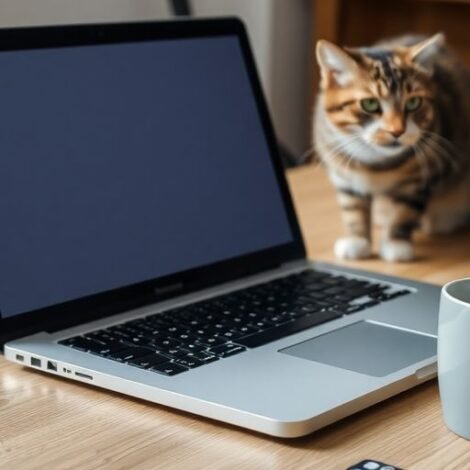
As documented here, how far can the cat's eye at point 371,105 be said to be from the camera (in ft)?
3.78

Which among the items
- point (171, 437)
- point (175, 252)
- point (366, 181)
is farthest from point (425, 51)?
point (171, 437)

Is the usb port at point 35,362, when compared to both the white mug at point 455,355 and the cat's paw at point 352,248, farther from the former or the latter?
the cat's paw at point 352,248

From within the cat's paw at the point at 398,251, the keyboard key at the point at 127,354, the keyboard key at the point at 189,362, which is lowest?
the cat's paw at the point at 398,251

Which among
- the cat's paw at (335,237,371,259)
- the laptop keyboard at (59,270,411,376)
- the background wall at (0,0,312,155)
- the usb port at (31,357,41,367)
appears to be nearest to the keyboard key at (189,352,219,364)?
the laptop keyboard at (59,270,411,376)

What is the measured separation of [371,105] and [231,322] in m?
0.36

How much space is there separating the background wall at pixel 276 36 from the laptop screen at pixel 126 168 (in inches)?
28.0

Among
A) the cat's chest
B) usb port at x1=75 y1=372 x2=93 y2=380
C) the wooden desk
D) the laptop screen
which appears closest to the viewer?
the wooden desk

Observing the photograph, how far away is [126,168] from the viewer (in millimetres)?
1001

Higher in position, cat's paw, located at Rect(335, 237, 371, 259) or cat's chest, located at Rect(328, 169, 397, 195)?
cat's chest, located at Rect(328, 169, 397, 195)

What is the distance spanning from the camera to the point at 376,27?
2162 millimetres

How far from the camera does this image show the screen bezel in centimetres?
90

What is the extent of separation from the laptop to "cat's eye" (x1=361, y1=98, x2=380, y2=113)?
11 cm

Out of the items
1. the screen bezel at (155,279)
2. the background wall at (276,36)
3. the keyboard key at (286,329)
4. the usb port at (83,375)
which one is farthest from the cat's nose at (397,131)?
the background wall at (276,36)

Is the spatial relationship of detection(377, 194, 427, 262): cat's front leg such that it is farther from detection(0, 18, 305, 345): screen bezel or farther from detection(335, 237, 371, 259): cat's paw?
detection(0, 18, 305, 345): screen bezel
